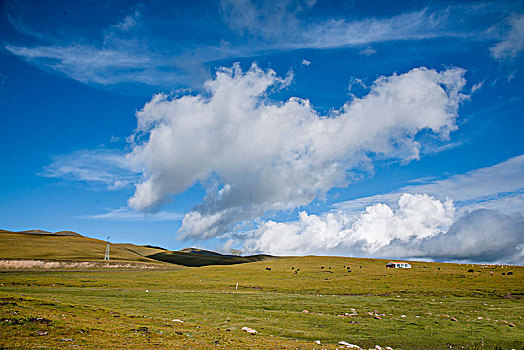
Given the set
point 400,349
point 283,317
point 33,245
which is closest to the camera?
point 400,349

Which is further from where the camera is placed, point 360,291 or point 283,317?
point 360,291

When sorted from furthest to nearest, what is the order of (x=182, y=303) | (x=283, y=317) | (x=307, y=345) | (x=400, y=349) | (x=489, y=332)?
(x=182, y=303)
(x=283, y=317)
(x=489, y=332)
(x=400, y=349)
(x=307, y=345)

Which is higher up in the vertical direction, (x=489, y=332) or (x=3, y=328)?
(x=3, y=328)

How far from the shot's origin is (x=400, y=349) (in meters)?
21.5

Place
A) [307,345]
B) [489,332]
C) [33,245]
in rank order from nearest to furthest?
1. [307,345]
2. [489,332]
3. [33,245]

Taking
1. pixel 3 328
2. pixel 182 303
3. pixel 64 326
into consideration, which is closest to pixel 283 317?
pixel 182 303

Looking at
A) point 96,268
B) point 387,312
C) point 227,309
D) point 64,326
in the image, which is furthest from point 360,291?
point 96,268

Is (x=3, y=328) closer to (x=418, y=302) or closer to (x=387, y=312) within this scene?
(x=387, y=312)

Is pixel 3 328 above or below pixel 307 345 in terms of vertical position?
above

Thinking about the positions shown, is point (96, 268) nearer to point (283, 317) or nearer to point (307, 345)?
point (283, 317)

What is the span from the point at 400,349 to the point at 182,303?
29.2 metres

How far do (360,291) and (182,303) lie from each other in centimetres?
3440

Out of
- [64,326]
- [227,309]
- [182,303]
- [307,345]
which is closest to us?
[64,326]

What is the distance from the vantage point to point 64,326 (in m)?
→ 18.6
